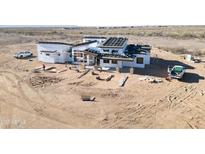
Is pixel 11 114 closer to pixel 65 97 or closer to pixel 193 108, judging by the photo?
pixel 65 97

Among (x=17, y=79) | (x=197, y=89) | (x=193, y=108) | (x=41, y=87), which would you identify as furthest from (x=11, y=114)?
(x=197, y=89)

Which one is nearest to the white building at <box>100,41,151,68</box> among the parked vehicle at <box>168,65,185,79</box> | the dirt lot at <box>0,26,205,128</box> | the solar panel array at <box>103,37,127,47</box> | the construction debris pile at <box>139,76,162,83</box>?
the solar panel array at <box>103,37,127,47</box>

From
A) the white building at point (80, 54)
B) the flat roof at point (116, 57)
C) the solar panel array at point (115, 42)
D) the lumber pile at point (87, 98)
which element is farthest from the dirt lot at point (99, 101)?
the solar panel array at point (115, 42)

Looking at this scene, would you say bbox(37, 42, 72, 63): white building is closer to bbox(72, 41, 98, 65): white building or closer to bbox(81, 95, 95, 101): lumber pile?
bbox(72, 41, 98, 65): white building

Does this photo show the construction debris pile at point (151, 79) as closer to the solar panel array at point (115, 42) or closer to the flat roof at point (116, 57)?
the flat roof at point (116, 57)
